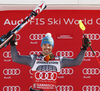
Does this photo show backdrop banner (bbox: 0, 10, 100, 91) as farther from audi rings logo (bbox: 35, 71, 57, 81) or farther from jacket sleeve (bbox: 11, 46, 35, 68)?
audi rings logo (bbox: 35, 71, 57, 81)

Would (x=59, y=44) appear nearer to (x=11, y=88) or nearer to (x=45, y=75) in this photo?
(x=45, y=75)

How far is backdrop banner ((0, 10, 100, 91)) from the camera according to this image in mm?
3627

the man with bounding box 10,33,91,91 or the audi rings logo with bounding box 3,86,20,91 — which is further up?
the man with bounding box 10,33,91,91

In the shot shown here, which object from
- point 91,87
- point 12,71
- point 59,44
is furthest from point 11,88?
point 91,87

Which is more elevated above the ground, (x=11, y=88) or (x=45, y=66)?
(x=45, y=66)

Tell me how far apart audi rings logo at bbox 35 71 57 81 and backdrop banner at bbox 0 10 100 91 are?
0.69 meters

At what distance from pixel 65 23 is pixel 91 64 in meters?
0.77

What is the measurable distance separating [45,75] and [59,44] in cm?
80

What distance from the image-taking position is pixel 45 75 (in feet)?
9.88

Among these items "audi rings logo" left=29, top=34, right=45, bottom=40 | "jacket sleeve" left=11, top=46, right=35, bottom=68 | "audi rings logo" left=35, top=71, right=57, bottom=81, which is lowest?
"audi rings logo" left=35, top=71, right=57, bottom=81

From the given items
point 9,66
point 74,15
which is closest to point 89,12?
point 74,15

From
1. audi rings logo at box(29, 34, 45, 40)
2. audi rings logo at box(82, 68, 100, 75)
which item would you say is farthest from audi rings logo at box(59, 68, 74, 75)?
audi rings logo at box(29, 34, 45, 40)

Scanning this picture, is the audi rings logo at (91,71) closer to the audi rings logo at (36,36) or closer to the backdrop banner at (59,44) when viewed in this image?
the backdrop banner at (59,44)

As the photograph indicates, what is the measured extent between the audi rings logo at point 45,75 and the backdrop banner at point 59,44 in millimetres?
688
